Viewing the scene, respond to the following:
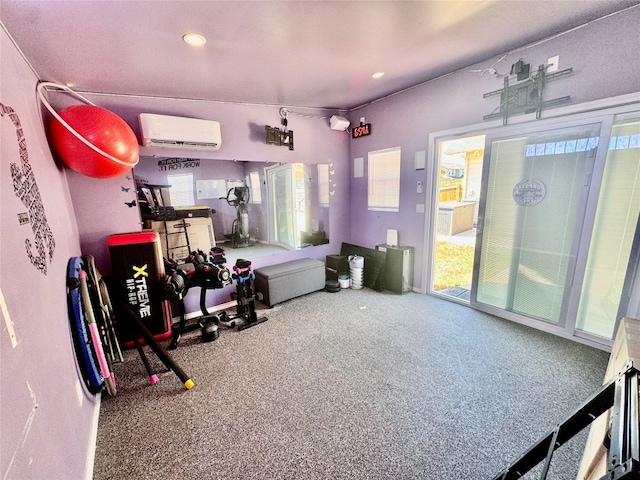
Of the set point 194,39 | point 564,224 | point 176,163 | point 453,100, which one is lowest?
point 564,224

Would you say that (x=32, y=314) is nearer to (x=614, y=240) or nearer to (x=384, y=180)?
(x=384, y=180)

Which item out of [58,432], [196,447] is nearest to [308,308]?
[196,447]

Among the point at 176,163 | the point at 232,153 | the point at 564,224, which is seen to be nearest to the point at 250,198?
the point at 232,153

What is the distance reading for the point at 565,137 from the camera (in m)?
2.31

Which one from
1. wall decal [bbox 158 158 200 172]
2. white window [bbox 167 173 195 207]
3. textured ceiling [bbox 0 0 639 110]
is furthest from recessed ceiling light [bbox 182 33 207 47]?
white window [bbox 167 173 195 207]

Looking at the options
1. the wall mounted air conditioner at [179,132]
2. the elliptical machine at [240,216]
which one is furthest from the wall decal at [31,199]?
the elliptical machine at [240,216]

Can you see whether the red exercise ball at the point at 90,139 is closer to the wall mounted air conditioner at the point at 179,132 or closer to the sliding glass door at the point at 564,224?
the wall mounted air conditioner at the point at 179,132

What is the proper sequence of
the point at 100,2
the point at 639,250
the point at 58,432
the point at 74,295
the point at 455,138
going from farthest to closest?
the point at 455,138 < the point at 639,250 < the point at 74,295 < the point at 100,2 < the point at 58,432

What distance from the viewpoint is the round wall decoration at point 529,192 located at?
8.22 feet

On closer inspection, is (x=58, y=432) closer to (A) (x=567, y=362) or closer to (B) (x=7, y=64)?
(B) (x=7, y=64)

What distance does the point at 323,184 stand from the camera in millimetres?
4105

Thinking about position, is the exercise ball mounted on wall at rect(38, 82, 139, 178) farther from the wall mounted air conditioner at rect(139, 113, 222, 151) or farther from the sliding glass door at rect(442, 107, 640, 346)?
the sliding glass door at rect(442, 107, 640, 346)

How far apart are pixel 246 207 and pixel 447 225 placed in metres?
4.65

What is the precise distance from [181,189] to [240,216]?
2.44 ft
